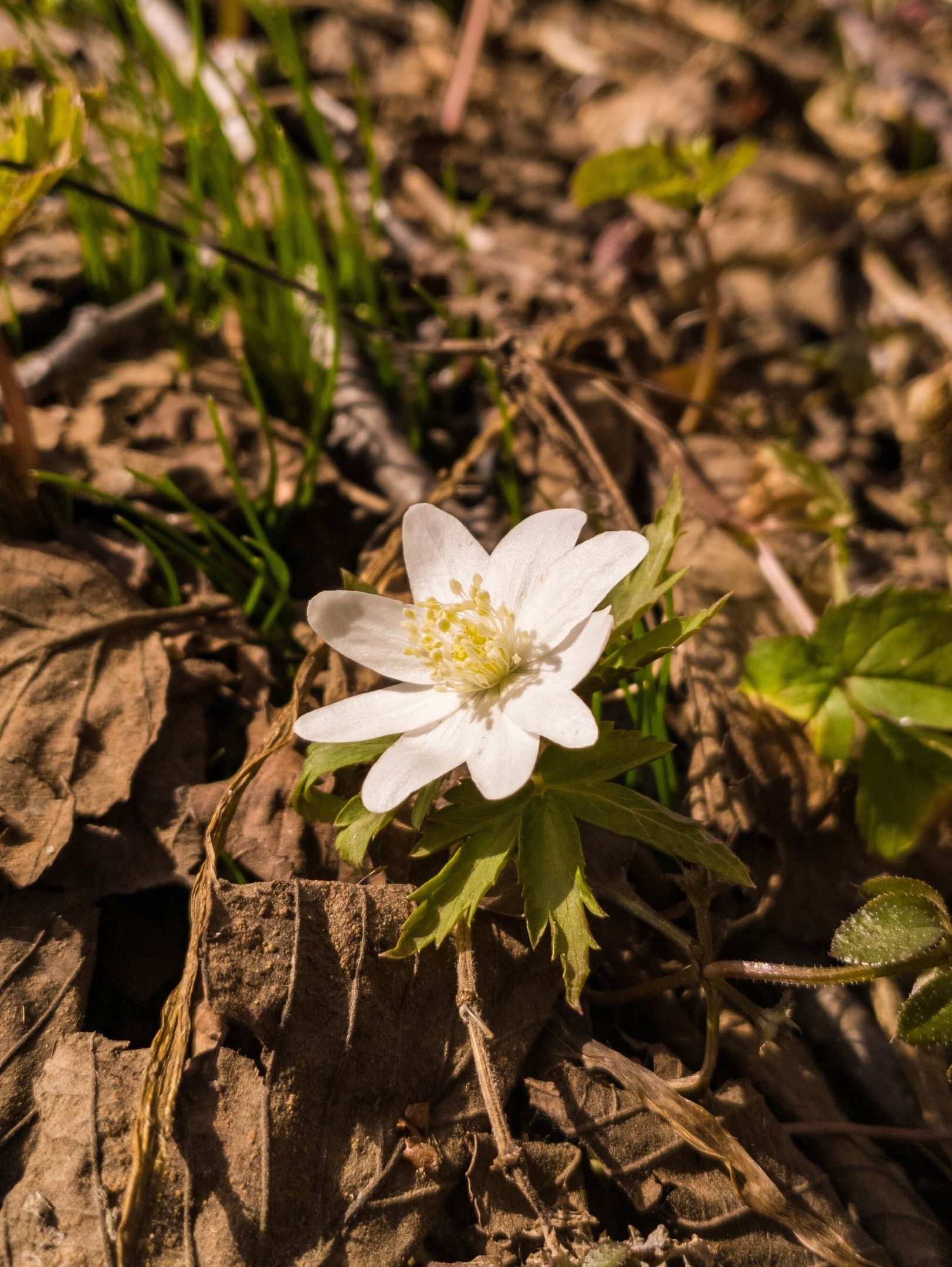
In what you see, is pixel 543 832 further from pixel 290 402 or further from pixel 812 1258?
pixel 290 402

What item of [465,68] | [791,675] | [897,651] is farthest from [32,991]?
[465,68]

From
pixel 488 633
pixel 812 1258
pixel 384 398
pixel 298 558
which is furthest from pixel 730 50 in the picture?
pixel 812 1258

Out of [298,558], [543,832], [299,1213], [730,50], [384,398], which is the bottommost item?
[299,1213]

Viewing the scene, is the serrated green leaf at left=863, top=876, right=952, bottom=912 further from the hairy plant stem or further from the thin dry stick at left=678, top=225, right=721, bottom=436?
the thin dry stick at left=678, top=225, right=721, bottom=436

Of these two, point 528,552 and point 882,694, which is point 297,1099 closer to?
point 528,552

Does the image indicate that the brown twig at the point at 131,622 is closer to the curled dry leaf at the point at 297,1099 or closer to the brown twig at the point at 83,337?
the curled dry leaf at the point at 297,1099

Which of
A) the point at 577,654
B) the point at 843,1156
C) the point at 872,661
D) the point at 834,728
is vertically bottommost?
the point at 843,1156
